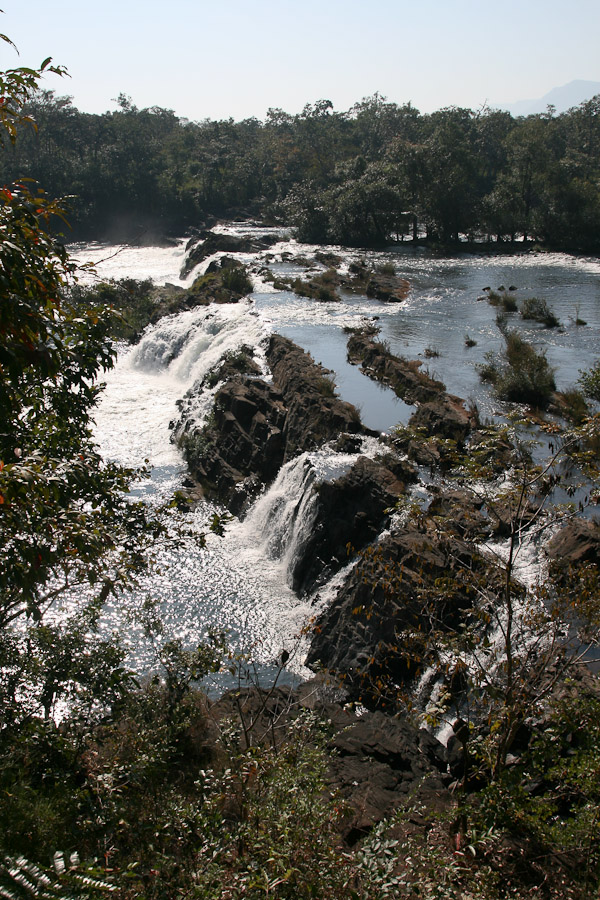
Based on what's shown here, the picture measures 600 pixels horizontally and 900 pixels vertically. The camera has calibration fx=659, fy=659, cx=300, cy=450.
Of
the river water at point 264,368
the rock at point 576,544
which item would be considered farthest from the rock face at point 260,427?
the rock at point 576,544

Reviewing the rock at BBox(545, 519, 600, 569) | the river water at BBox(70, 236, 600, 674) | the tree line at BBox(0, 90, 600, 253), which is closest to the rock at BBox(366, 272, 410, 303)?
the river water at BBox(70, 236, 600, 674)

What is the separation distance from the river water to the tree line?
4612mm

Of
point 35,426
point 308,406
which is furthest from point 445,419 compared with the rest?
point 35,426

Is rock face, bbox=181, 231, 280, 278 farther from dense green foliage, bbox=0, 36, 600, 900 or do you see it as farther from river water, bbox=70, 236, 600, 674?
dense green foliage, bbox=0, 36, 600, 900

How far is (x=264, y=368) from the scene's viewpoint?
21672 mm

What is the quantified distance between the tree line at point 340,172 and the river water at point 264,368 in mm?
4612

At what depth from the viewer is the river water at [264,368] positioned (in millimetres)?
12727

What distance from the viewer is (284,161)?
7269 centimetres

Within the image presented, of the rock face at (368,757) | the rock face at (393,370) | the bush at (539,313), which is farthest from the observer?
the bush at (539,313)

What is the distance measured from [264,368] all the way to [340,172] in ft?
135

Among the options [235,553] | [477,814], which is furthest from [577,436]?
[235,553]

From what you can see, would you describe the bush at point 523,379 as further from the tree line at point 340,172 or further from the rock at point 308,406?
the tree line at point 340,172

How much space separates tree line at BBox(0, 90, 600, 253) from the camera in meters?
48.8

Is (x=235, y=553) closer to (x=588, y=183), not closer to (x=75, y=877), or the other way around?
(x=75, y=877)
